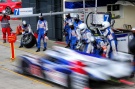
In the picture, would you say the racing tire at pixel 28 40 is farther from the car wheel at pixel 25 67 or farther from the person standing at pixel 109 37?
the car wheel at pixel 25 67

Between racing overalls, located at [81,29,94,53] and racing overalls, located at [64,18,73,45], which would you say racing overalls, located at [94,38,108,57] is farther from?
racing overalls, located at [64,18,73,45]

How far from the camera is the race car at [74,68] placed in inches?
357

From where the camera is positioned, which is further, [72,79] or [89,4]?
[89,4]

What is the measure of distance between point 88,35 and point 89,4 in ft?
18.1

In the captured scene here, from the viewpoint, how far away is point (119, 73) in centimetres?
944

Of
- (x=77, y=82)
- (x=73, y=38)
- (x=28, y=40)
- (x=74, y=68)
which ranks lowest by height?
(x=77, y=82)

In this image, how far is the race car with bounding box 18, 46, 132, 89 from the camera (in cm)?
908

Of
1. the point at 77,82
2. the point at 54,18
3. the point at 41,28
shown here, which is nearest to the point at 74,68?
the point at 77,82

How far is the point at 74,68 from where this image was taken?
9.21 m

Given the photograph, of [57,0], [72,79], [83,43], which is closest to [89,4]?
[57,0]

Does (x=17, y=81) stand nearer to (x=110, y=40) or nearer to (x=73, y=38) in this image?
(x=110, y=40)

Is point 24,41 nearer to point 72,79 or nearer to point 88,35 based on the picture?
point 88,35

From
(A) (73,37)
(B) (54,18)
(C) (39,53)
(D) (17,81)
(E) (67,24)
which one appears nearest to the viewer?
(D) (17,81)

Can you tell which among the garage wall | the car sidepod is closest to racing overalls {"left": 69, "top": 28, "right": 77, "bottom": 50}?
the garage wall
